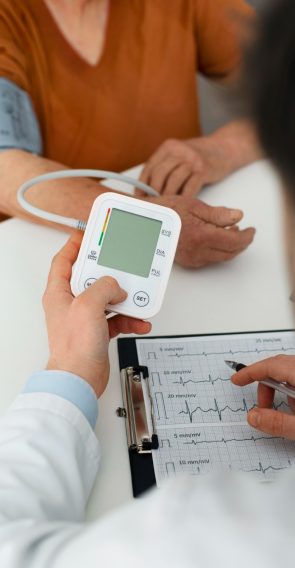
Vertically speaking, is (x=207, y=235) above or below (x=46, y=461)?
above

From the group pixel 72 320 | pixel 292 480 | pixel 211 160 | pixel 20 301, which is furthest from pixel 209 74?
pixel 292 480

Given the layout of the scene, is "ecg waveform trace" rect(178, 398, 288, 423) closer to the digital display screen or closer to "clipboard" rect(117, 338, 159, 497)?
"clipboard" rect(117, 338, 159, 497)

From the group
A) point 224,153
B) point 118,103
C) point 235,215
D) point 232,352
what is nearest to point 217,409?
point 232,352

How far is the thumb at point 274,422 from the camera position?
2.31ft

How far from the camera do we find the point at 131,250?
792 millimetres

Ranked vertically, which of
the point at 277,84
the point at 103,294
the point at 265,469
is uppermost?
the point at 277,84

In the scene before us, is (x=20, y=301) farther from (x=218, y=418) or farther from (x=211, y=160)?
(x=211, y=160)

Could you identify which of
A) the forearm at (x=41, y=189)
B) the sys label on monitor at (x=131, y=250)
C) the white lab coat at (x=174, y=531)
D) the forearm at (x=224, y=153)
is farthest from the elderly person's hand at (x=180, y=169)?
the white lab coat at (x=174, y=531)

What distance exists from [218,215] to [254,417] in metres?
0.36

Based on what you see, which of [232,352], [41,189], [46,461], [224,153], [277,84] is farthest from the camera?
[224,153]

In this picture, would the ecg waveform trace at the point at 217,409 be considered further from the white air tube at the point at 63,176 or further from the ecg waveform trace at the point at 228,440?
the white air tube at the point at 63,176

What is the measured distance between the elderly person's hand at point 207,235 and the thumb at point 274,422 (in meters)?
0.31

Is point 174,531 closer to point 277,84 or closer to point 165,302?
point 277,84

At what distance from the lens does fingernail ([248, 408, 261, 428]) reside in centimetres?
72
